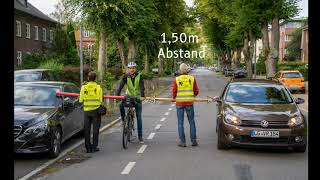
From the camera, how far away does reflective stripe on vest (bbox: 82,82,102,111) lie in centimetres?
1020

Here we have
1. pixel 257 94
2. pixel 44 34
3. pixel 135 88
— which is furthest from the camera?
pixel 44 34

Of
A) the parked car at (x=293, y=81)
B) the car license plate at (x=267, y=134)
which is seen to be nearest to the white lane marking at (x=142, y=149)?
the car license plate at (x=267, y=134)

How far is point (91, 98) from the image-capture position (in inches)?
402

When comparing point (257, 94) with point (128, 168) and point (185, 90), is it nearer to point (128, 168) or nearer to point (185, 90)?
point (185, 90)

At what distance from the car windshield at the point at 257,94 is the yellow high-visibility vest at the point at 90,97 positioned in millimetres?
2825

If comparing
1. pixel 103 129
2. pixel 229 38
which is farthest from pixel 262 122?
pixel 229 38

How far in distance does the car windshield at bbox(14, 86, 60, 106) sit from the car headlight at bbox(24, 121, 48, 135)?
4.34 ft

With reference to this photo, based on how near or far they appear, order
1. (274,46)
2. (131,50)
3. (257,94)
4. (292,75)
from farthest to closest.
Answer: (131,50) → (274,46) → (292,75) → (257,94)

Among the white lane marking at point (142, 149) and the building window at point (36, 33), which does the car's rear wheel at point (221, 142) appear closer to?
the white lane marking at point (142, 149)

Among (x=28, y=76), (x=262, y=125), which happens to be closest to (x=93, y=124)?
(x=262, y=125)

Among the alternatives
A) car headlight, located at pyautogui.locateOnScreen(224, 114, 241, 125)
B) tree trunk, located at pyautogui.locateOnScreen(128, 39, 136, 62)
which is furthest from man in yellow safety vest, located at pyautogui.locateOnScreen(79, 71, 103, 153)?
tree trunk, located at pyautogui.locateOnScreen(128, 39, 136, 62)

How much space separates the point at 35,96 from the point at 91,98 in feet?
4.41

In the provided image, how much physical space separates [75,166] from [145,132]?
15.9 feet

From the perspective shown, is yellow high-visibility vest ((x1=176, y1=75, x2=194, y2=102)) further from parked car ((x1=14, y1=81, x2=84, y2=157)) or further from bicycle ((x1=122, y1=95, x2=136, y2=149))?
parked car ((x1=14, y1=81, x2=84, y2=157))
